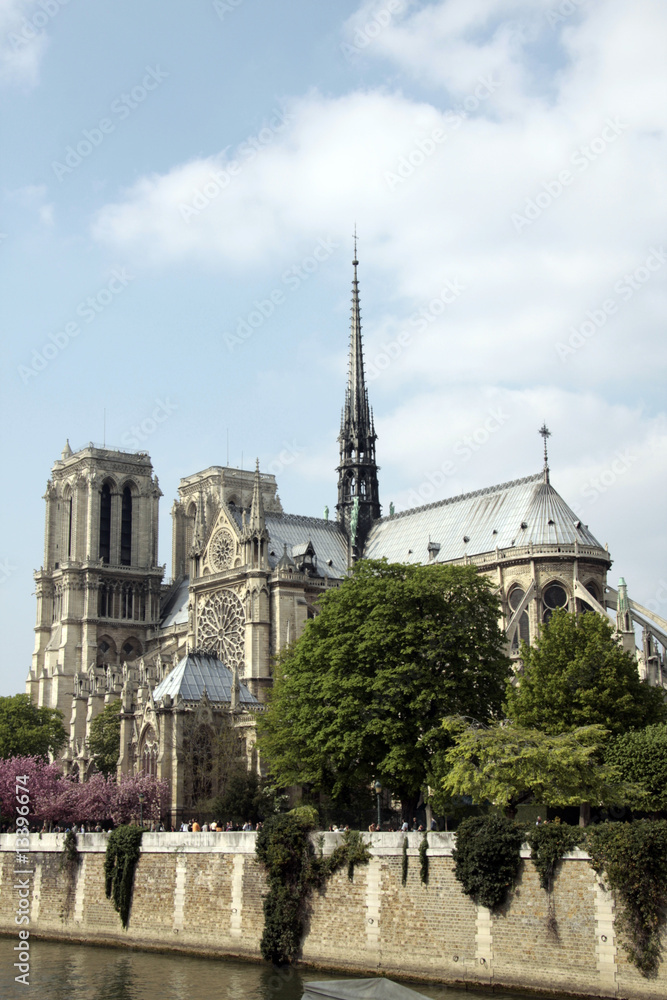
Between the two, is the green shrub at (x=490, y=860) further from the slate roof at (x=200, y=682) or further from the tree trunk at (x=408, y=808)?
the slate roof at (x=200, y=682)

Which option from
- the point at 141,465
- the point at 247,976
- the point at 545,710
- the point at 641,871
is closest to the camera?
the point at 641,871

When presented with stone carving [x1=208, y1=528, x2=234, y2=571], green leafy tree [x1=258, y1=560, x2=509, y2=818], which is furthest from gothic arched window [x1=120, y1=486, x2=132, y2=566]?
green leafy tree [x1=258, y1=560, x2=509, y2=818]

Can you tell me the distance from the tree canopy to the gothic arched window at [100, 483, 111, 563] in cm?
6869

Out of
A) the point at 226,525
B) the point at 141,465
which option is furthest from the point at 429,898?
the point at 141,465

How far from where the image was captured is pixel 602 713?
48.7 m

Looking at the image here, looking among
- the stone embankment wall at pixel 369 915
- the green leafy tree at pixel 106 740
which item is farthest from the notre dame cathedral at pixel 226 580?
the stone embankment wall at pixel 369 915

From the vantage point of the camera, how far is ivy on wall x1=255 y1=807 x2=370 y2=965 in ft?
141

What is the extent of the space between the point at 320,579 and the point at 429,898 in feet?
149

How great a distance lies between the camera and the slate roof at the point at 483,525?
7850 centimetres

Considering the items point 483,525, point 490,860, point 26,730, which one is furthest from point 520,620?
point 490,860

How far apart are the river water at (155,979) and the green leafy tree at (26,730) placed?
1381 inches

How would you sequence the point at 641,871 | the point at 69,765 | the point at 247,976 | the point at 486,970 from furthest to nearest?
1. the point at 69,765
2. the point at 247,976
3. the point at 486,970
4. the point at 641,871

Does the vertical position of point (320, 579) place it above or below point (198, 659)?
above

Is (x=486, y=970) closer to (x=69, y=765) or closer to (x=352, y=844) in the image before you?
(x=352, y=844)
